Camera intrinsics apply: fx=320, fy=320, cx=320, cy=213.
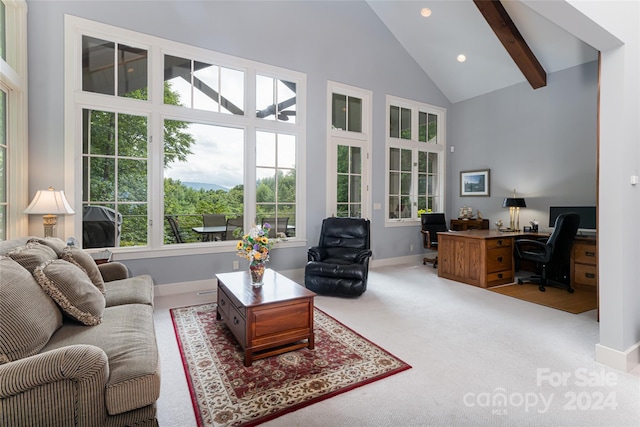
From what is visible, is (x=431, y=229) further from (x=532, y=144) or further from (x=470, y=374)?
(x=470, y=374)

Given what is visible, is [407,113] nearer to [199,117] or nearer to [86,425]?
[199,117]

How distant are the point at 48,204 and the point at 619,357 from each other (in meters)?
4.86

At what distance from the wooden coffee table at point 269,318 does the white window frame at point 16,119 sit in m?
2.24

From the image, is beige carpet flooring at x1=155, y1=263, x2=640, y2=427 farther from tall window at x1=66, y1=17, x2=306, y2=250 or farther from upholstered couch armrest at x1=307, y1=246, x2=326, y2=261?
tall window at x1=66, y1=17, x2=306, y2=250

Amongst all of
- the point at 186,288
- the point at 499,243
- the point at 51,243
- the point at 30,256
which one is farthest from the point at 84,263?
the point at 499,243

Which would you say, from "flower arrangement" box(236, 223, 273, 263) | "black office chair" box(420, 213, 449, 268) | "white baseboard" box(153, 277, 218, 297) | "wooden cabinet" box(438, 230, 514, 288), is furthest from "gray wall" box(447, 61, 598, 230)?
"white baseboard" box(153, 277, 218, 297)

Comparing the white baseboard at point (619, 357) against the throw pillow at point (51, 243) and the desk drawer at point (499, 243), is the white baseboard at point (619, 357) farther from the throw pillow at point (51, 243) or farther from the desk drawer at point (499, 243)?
the throw pillow at point (51, 243)

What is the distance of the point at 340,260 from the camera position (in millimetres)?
4281

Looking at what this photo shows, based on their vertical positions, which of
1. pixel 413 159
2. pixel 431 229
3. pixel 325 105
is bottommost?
pixel 431 229

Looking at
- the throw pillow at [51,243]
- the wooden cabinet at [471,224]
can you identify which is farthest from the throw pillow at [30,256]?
the wooden cabinet at [471,224]

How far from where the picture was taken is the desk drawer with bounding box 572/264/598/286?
4270mm

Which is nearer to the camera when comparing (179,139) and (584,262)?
(179,139)

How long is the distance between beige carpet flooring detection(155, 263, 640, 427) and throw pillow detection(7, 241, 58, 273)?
3.49 feet

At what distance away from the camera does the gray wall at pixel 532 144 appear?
195 inches
